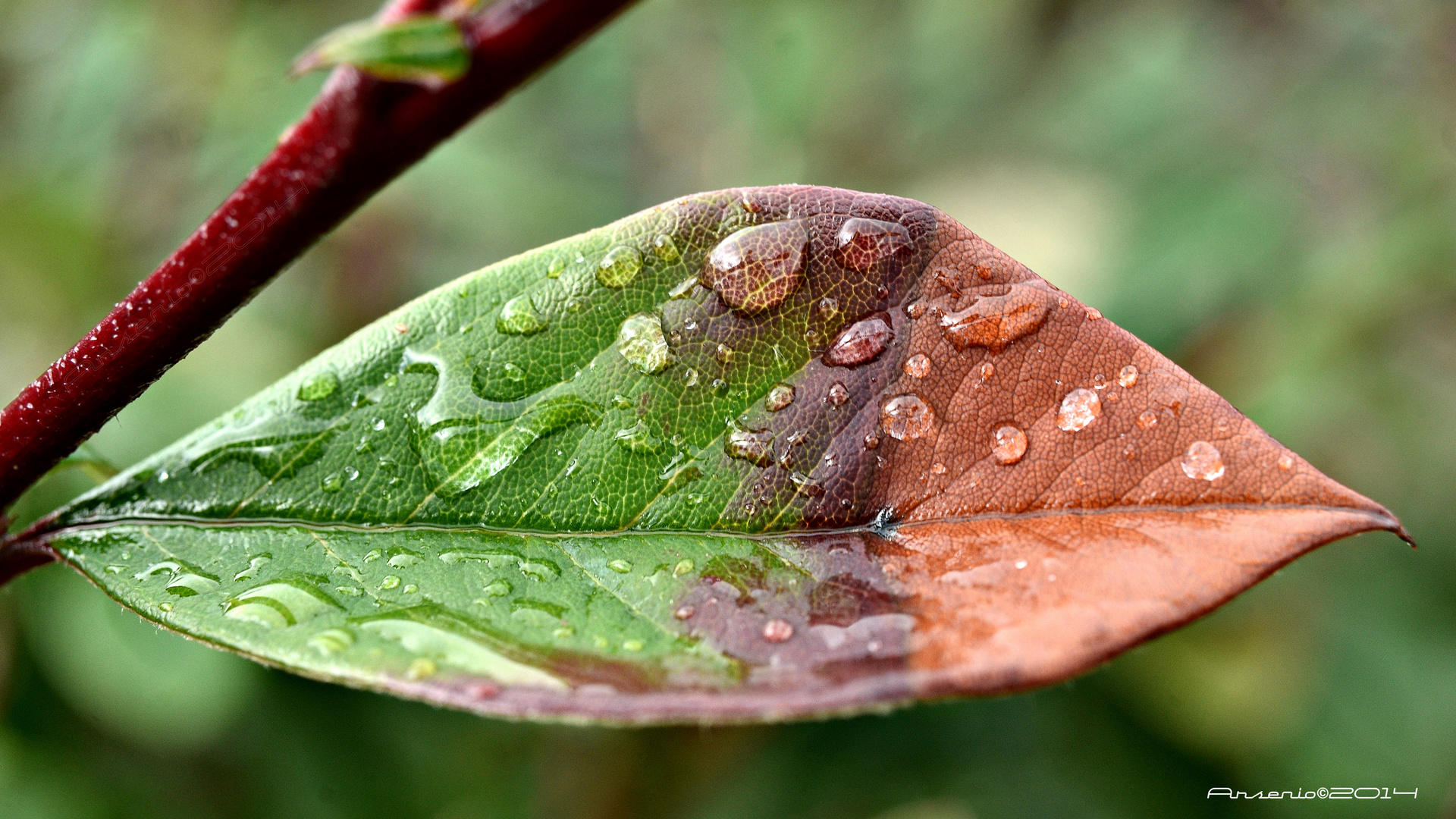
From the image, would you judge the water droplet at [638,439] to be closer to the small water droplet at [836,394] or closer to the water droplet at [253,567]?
the small water droplet at [836,394]

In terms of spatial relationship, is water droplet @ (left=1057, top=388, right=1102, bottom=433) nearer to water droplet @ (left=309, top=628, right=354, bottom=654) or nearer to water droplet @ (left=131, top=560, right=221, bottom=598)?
water droplet @ (left=309, top=628, right=354, bottom=654)

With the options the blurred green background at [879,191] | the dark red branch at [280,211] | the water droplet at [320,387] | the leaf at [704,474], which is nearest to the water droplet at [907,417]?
the leaf at [704,474]

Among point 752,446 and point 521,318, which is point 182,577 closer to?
point 521,318

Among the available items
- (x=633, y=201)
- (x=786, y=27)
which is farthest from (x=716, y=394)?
(x=786, y=27)

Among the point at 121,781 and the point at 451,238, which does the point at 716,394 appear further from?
the point at 451,238

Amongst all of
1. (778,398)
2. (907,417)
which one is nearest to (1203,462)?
(907,417)

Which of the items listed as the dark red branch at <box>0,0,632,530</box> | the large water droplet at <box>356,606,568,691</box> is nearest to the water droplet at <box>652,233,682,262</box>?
the dark red branch at <box>0,0,632,530</box>
